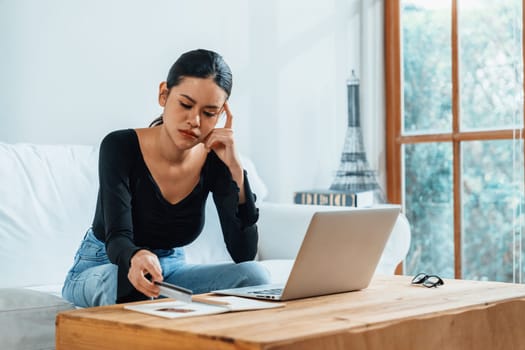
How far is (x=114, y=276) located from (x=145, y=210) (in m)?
0.21

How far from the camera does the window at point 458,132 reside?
364 cm

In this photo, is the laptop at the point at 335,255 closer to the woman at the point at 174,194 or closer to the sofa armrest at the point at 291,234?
the woman at the point at 174,194

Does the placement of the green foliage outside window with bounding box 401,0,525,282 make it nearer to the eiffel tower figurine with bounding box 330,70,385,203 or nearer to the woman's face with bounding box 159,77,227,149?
the eiffel tower figurine with bounding box 330,70,385,203

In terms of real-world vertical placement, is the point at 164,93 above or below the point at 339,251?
above

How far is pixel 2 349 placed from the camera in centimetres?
174

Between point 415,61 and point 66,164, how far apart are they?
2.07 metres

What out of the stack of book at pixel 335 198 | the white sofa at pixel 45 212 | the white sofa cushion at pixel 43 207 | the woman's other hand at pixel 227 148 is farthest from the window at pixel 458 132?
the woman's other hand at pixel 227 148

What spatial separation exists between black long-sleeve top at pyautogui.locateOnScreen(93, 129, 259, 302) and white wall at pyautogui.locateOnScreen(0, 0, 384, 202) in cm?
96

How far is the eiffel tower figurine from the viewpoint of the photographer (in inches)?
143

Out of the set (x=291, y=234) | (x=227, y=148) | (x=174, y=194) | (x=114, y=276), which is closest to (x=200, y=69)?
(x=227, y=148)

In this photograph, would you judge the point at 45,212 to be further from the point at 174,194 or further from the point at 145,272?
the point at 145,272

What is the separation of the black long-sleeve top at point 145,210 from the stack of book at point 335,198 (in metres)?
1.36

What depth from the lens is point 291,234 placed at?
298 centimetres

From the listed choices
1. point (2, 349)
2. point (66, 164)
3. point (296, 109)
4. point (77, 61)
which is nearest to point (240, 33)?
point (296, 109)
